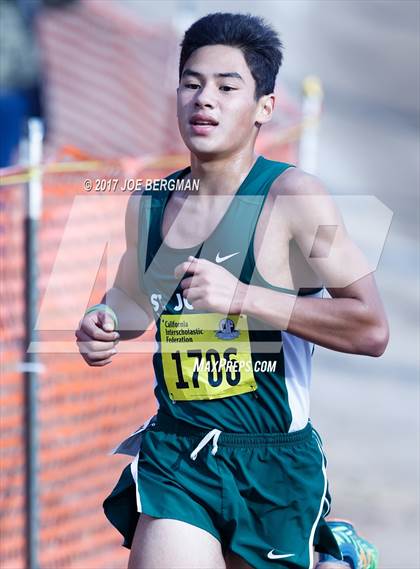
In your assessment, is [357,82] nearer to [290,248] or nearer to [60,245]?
[60,245]

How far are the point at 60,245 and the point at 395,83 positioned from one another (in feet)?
41.1

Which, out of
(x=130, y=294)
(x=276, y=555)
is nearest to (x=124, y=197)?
(x=130, y=294)

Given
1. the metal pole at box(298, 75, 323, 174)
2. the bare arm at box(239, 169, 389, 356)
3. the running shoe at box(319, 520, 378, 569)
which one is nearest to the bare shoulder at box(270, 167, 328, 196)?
the bare arm at box(239, 169, 389, 356)

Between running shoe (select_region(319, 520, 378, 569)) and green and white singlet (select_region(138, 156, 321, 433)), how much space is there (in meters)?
0.75

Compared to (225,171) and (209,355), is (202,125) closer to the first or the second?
(225,171)

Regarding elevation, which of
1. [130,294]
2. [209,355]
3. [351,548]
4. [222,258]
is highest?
[222,258]

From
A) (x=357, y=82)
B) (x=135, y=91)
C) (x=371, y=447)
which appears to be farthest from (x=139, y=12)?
(x=371, y=447)

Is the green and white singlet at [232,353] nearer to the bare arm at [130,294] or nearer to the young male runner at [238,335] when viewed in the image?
the young male runner at [238,335]

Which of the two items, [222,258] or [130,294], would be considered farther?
[130,294]

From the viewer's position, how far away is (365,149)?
15.4m

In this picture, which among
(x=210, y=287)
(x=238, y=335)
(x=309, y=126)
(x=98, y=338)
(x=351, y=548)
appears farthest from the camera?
(x=309, y=126)

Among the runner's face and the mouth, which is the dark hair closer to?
the runner's face

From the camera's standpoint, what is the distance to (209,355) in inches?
130

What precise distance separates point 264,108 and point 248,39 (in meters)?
0.21
